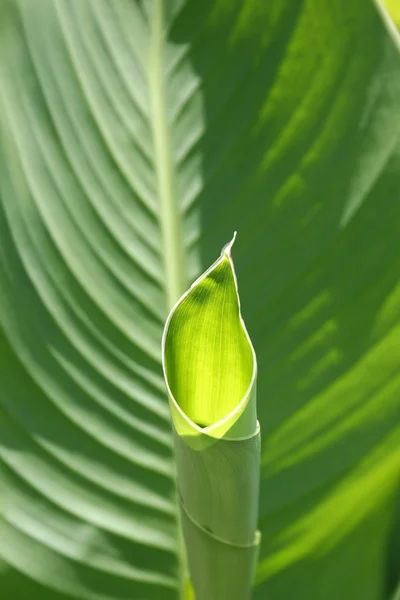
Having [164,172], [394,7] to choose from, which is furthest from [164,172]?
[394,7]

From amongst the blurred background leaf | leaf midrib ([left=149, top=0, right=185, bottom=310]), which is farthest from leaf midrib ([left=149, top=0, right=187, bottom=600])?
the blurred background leaf

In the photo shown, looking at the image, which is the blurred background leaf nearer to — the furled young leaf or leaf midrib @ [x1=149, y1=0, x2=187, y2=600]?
leaf midrib @ [x1=149, y1=0, x2=187, y2=600]

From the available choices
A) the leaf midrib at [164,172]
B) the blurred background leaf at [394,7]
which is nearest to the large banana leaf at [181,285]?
the leaf midrib at [164,172]

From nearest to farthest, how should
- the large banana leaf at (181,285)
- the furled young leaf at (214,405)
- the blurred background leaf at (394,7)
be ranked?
the furled young leaf at (214,405) → the large banana leaf at (181,285) → the blurred background leaf at (394,7)

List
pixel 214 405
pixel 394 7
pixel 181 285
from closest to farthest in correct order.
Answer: pixel 214 405, pixel 181 285, pixel 394 7

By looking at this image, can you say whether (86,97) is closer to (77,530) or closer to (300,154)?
(300,154)

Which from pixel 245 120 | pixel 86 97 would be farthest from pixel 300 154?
pixel 86 97

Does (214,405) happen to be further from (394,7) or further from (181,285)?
(394,7)

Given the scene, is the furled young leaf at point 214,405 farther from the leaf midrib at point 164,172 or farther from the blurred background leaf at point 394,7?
the blurred background leaf at point 394,7
